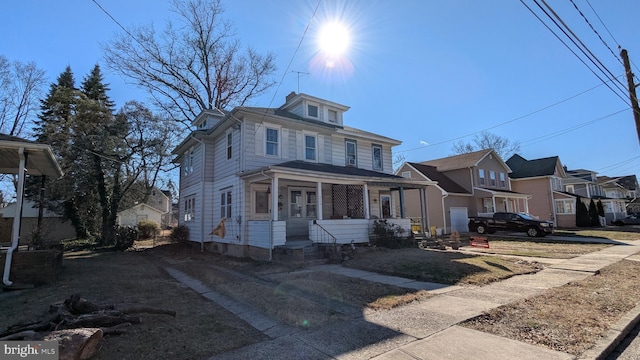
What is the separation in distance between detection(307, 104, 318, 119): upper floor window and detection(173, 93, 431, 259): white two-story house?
0.17 ft

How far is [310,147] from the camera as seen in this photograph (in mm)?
15727

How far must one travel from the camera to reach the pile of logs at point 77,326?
3428 mm

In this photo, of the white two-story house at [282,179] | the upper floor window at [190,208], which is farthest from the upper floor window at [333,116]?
the upper floor window at [190,208]

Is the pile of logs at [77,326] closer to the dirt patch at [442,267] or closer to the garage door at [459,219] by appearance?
the dirt patch at [442,267]

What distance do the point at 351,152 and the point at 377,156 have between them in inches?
84.0

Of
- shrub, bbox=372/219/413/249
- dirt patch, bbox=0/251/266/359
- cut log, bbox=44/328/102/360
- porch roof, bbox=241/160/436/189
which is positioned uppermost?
porch roof, bbox=241/160/436/189

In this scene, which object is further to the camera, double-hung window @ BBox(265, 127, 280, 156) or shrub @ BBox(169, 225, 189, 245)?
shrub @ BBox(169, 225, 189, 245)

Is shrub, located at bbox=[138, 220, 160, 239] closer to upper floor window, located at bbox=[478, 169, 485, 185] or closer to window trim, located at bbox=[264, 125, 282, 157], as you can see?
window trim, located at bbox=[264, 125, 282, 157]

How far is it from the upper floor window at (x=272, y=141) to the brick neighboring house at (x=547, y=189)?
30.4 m

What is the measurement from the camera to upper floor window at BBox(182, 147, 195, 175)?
1844 cm

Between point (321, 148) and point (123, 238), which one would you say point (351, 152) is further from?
point (123, 238)

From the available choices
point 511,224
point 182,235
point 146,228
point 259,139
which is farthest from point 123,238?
point 511,224

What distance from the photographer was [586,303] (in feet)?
19.6

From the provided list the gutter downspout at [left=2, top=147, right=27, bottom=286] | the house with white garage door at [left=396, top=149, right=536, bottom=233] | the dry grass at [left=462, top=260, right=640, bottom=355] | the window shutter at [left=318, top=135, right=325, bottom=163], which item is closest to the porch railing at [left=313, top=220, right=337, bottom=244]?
the window shutter at [left=318, top=135, right=325, bottom=163]
